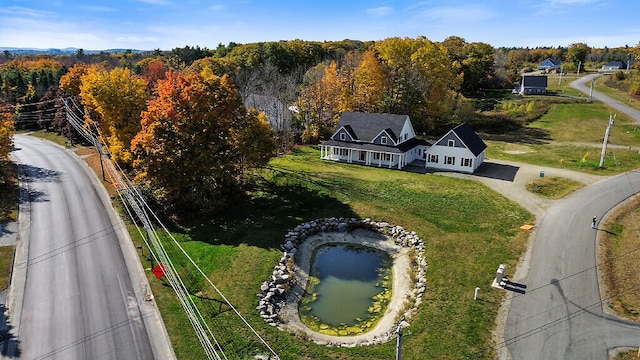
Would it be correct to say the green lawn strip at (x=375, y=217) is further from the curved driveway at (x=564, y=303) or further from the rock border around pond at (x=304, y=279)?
the curved driveway at (x=564, y=303)

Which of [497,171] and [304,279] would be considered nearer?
[304,279]

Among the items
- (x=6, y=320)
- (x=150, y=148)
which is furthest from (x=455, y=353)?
(x=150, y=148)

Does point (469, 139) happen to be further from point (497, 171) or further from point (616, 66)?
point (616, 66)

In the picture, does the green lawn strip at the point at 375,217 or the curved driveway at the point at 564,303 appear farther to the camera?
the green lawn strip at the point at 375,217

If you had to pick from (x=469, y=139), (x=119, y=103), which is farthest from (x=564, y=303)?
(x=119, y=103)

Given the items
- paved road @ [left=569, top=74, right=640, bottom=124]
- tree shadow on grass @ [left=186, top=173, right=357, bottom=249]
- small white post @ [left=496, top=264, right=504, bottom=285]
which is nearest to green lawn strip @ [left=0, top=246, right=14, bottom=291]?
tree shadow on grass @ [left=186, top=173, right=357, bottom=249]

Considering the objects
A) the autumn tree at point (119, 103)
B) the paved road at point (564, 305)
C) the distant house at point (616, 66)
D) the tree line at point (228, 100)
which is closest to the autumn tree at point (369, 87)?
the tree line at point (228, 100)
